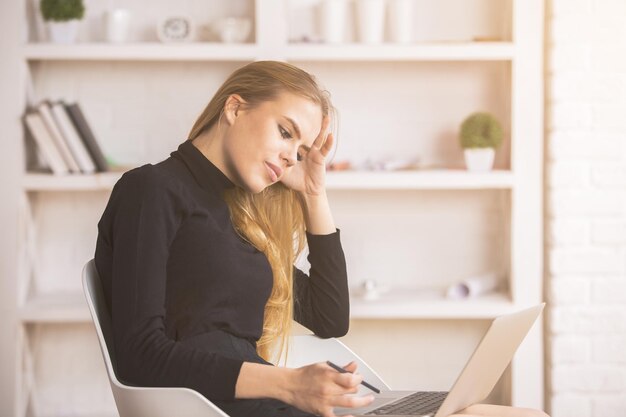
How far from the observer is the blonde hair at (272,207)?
1.74m

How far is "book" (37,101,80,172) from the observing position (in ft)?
10.8

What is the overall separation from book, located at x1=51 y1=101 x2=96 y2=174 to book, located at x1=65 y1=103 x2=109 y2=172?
0.04 ft

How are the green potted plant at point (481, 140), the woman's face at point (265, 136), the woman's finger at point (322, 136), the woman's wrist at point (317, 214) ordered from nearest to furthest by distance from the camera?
the woman's face at point (265, 136), the woman's finger at point (322, 136), the woman's wrist at point (317, 214), the green potted plant at point (481, 140)

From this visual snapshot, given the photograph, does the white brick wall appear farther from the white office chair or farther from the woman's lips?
the white office chair

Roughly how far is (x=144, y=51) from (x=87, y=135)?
365mm

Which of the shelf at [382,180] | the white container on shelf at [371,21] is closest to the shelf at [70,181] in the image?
the shelf at [382,180]

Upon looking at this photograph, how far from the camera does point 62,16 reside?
3.34m

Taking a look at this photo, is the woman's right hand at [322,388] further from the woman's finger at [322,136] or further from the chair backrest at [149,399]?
the woman's finger at [322,136]

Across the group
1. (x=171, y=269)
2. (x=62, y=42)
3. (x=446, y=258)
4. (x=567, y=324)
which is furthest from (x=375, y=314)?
(x=171, y=269)

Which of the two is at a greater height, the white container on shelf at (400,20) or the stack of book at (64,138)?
the white container on shelf at (400,20)

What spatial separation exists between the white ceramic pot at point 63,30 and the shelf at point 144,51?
0.18ft

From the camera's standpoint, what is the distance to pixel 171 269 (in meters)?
1.62

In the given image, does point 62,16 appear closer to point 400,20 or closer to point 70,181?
point 70,181

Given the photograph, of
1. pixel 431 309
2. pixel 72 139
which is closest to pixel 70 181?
pixel 72 139
